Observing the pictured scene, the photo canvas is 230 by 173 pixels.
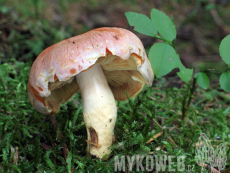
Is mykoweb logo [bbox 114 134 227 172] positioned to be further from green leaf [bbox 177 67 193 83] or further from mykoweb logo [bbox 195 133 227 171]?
green leaf [bbox 177 67 193 83]

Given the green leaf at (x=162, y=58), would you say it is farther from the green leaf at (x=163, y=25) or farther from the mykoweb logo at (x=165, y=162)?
the mykoweb logo at (x=165, y=162)

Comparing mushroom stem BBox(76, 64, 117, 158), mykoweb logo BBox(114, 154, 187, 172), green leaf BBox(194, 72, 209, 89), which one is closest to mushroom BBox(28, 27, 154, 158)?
mushroom stem BBox(76, 64, 117, 158)

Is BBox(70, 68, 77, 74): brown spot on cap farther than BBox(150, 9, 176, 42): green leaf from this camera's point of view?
No

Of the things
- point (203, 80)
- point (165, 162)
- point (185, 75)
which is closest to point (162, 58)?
point (185, 75)

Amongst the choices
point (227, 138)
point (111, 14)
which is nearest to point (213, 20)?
point (111, 14)

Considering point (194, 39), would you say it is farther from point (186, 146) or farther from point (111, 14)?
point (186, 146)

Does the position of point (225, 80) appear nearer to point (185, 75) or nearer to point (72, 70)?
point (185, 75)
